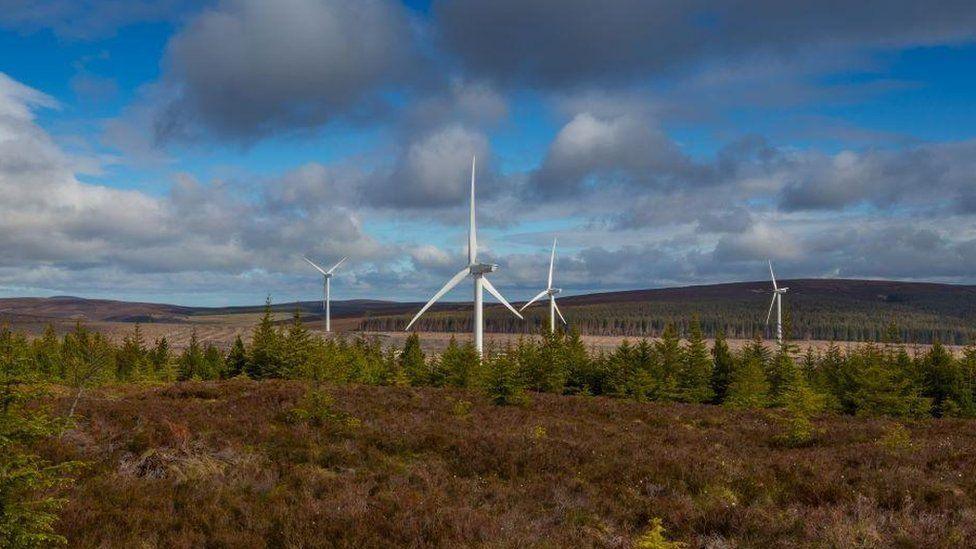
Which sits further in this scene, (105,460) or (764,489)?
(105,460)

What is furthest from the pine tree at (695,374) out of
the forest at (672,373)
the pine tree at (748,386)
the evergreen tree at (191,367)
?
the evergreen tree at (191,367)

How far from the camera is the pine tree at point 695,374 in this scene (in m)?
50.7

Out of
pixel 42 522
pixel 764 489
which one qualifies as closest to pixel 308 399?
pixel 42 522

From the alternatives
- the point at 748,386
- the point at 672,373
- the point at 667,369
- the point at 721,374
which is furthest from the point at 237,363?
the point at 748,386

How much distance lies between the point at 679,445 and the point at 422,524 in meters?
11.2

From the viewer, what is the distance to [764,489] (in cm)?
1313

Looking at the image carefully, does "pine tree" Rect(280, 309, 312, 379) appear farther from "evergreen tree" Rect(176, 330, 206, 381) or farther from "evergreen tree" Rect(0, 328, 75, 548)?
"evergreen tree" Rect(0, 328, 75, 548)

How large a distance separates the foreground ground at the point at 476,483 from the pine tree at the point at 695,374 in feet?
92.8

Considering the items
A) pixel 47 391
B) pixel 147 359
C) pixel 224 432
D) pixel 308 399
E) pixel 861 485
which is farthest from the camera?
pixel 147 359

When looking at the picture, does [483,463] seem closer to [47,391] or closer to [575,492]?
[575,492]

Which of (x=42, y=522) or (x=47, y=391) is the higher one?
(x=47, y=391)

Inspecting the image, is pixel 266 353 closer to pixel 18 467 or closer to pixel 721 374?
pixel 721 374

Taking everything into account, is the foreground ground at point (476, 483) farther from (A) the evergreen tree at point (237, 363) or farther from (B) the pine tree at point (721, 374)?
(A) the evergreen tree at point (237, 363)

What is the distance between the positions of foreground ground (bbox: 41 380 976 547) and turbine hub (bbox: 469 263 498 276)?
3502 cm
